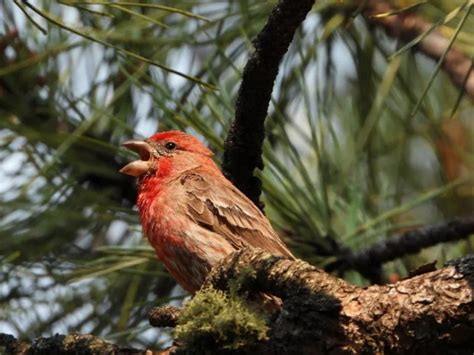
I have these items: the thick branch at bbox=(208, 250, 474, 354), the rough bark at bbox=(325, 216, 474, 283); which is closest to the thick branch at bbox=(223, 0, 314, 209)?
the rough bark at bbox=(325, 216, 474, 283)

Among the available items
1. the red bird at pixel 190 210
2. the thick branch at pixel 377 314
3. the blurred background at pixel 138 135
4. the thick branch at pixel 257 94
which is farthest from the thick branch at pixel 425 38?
the thick branch at pixel 377 314

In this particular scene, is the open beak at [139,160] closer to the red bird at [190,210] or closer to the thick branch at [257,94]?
the red bird at [190,210]

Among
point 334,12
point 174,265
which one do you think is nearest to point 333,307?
point 174,265

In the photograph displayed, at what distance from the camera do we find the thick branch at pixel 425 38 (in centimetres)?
543

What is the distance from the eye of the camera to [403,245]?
15.3ft

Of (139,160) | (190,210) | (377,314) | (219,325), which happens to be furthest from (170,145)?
(377,314)

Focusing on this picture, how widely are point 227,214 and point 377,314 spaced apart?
7.13ft

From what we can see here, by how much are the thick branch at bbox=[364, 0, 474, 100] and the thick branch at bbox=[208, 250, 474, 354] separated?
8.64 ft

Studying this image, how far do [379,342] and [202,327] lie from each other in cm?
54

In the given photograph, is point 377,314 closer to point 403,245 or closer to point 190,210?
point 403,245

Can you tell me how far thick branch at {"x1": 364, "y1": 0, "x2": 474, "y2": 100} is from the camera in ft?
17.8

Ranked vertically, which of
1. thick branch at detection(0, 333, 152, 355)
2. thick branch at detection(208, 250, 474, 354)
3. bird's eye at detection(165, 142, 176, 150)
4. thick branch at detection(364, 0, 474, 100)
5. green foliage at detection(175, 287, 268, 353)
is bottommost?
thick branch at detection(208, 250, 474, 354)

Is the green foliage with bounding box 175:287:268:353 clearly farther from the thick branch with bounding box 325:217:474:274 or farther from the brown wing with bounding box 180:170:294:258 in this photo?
the thick branch with bounding box 325:217:474:274

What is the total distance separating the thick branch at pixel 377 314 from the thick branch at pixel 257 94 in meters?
0.91
